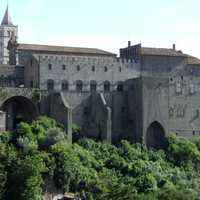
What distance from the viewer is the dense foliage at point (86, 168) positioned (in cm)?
5894

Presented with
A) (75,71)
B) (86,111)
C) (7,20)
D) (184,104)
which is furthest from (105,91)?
(7,20)

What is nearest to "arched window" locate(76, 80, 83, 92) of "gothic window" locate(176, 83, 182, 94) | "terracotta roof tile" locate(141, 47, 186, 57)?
"terracotta roof tile" locate(141, 47, 186, 57)

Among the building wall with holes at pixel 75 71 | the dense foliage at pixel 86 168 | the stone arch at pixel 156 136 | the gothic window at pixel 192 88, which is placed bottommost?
the dense foliage at pixel 86 168

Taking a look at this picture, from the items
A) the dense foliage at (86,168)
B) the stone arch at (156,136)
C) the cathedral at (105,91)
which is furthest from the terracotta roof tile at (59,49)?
the dense foliage at (86,168)

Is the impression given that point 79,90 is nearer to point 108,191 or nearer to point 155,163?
point 155,163

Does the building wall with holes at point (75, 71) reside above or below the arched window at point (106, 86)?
above

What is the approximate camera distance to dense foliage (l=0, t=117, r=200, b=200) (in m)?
58.9

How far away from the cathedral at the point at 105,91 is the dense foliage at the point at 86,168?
81.2 inches

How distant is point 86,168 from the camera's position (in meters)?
64.8

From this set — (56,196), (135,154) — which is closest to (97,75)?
(135,154)

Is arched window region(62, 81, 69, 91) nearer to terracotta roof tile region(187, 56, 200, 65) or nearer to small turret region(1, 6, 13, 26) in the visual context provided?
terracotta roof tile region(187, 56, 200, 65)

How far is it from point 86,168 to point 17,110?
9467 millimetres

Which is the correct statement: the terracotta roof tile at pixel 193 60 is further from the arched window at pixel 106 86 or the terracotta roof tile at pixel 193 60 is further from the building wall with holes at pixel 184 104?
the arched window at pixel 106 86

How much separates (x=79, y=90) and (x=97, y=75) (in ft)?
6.92
